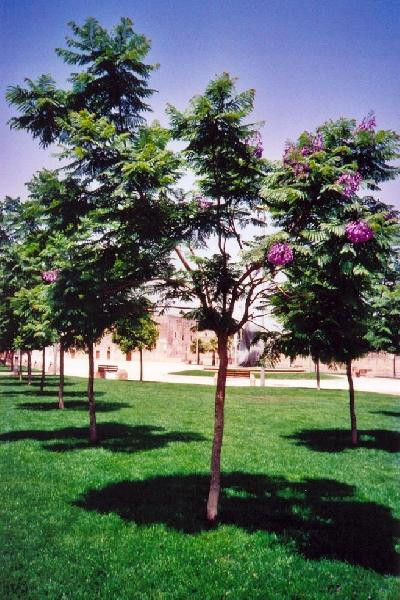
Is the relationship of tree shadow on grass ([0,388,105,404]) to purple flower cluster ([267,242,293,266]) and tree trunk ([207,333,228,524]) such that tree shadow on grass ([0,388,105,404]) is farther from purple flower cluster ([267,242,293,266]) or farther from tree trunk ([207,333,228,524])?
purple flower cluster ([267,242,293,266])

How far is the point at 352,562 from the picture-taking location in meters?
5.63

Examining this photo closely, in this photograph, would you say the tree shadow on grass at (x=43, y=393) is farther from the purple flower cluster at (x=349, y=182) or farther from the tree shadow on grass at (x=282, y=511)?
the purple flower cluster at (x=349, y=182)

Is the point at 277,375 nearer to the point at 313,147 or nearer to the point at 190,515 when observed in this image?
the point at 190,515

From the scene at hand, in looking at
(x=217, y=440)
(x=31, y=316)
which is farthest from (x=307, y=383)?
(x=217, y=440)

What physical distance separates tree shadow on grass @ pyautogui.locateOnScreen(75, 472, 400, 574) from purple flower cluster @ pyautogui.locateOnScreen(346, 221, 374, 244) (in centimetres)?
423

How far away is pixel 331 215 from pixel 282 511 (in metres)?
5.12

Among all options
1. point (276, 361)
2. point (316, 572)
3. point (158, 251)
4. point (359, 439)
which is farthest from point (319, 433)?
point (158, 251)

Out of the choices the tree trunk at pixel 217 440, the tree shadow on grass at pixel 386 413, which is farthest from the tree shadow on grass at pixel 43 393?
the tree trunk at pixel 217 440

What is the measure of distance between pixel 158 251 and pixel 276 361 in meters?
2.75

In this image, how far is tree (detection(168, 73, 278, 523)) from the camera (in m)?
6.17

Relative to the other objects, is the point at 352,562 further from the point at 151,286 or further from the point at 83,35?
the point at 83,35

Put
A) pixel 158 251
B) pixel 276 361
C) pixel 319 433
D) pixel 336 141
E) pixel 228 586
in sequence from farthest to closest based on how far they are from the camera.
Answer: pixel 319 433 < pixel 276 361 < pixel 158 251 < pixel 336 141 < pixel 228 586

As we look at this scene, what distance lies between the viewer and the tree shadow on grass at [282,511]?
19.9 ft

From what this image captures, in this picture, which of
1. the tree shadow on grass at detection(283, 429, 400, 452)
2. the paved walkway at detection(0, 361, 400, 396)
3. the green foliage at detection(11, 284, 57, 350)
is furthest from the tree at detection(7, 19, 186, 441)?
the paved walkway at detection(0, 361, 400, 396)
